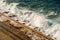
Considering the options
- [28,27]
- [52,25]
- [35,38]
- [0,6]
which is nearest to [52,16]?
[52,25]

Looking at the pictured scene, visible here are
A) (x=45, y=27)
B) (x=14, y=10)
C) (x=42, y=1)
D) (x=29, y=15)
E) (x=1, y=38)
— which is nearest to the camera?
(x=1, y=38)

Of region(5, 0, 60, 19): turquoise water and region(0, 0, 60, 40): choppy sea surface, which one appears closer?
region(0, 0, 60, 40): choppy sea surface

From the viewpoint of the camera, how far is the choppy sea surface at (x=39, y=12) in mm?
4117

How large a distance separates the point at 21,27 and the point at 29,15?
2.79ft

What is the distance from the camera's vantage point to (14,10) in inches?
200

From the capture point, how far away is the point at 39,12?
16.5ft

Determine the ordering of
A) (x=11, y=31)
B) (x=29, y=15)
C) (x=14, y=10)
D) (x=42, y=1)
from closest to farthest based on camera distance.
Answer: (x=11, y=31), (x=29, y=15), (x=14, y=10), (x=42, y=1)

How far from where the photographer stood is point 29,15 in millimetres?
4734

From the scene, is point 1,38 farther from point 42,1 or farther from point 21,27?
point 42,1

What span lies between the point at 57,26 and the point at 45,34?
0.57 m

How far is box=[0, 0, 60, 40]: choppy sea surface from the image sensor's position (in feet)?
13.5

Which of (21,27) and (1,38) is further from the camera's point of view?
(21,27)

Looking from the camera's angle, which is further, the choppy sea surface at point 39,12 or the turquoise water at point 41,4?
the turquoise water at point 41,4

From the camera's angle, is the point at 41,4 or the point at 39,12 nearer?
the point at 39,12
